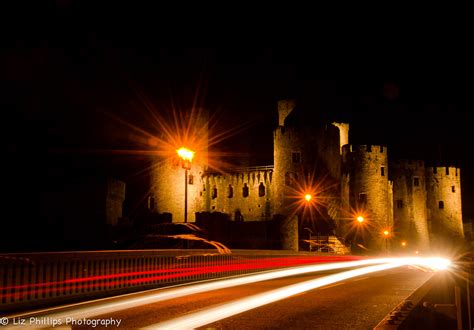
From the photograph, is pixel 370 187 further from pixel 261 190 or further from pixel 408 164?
pixel 261 190

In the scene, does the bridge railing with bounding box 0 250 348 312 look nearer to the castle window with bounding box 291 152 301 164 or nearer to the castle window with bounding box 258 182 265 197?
the castle window with bounding box 291 152 301 164

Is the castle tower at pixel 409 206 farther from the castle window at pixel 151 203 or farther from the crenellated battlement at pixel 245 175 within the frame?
the castle window at pixel 151 203

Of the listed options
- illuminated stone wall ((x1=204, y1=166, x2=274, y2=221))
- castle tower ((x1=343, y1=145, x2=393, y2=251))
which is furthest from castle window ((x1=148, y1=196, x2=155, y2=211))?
castle tower ((x1=343, y1=145, x2=393, y2=251))

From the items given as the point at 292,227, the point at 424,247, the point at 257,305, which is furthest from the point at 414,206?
the point at 257,305

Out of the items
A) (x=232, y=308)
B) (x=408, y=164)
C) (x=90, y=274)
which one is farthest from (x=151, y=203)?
(x=232, y=308)

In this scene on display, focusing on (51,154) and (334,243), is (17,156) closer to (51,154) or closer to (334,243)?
(51,154)

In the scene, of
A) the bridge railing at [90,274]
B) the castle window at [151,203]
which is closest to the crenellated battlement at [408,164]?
the castle window at [151,203]

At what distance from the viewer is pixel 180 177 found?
149ft

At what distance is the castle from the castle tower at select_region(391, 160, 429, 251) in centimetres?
10

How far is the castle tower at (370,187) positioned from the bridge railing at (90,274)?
98.4 ft

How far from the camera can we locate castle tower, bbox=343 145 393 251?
44125mm

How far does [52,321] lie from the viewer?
7066 mm

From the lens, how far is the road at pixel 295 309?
7.02 m

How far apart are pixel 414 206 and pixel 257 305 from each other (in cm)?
4579
